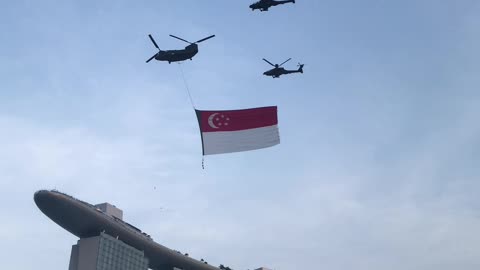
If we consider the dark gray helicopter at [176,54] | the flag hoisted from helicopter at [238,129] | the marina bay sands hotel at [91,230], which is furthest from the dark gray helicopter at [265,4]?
the marina bay sands hotel at [91,230]

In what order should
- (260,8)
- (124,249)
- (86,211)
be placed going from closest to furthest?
1. (260,8)
2. (86,211)
3. (124,249)

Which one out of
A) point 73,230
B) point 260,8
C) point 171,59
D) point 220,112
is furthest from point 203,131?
point 73,230

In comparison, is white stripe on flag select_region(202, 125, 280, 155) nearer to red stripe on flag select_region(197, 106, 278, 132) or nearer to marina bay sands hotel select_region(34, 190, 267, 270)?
red stripe on flag select_region(197, 106, 278, 132)

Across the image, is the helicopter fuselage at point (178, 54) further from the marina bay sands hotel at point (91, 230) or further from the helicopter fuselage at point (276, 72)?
the marina bay sands hotel at point (91, 230)

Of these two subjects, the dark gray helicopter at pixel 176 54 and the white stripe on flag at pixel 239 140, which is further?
the dark gray helicopter at pixel 176 54

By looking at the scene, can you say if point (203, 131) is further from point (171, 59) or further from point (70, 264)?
point (70, 264)

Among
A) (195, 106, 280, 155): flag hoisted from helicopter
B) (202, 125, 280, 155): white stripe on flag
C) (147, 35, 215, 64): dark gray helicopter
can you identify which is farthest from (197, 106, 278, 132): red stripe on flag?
(147, 35, 215, 64): dark gray helicopter
